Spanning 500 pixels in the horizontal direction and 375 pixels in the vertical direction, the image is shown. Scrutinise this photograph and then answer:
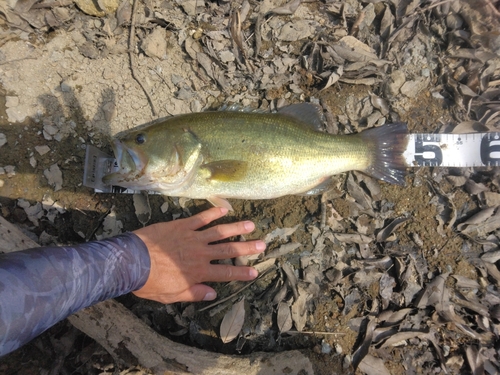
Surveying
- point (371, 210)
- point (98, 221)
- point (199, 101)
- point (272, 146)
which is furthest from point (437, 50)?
point (98, 221)

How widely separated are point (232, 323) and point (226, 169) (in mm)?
1577

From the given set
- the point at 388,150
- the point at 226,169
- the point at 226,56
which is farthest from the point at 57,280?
the point at 388,150

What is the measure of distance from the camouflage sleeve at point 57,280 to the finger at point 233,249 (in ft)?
2.17

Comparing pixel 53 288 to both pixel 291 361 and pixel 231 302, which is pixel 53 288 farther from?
pixel 291 361

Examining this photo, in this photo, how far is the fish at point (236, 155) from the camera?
313 cm

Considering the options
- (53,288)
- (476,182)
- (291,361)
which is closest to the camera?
(53,288)

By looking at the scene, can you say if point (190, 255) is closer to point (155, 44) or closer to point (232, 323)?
point (232, 323)

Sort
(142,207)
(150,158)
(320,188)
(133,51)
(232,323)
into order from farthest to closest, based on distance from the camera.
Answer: (133,51) < (142,207) < (320,188) < (232,323) < (150,158)

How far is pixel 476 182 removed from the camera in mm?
3666

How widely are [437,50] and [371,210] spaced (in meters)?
2.03

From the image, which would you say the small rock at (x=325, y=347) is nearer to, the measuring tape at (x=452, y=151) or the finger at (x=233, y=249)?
the finger at (x=233, y=249)

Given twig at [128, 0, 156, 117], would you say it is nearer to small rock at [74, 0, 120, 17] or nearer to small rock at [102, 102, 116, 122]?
small rock at [74, 0, 120, 17]

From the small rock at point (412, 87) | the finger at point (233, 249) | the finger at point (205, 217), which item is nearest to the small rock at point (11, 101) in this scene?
the finger at point (205, 217)

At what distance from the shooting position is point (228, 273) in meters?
3.31
